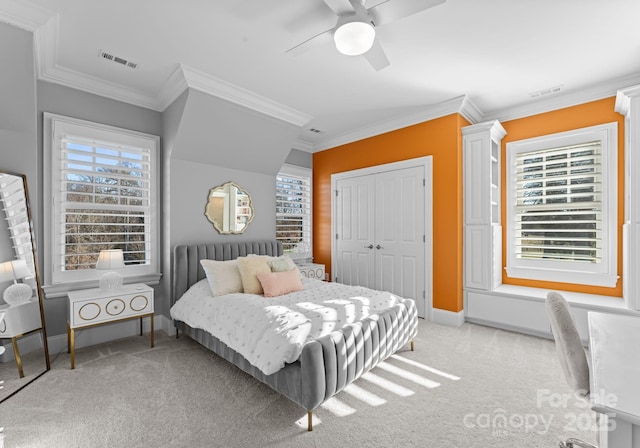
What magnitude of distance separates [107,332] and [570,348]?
4207 mm

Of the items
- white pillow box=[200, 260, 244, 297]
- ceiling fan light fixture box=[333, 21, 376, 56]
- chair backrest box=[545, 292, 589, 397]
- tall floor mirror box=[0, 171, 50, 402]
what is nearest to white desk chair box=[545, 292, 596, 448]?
chair backrest box=[545, 292, 589, 397]

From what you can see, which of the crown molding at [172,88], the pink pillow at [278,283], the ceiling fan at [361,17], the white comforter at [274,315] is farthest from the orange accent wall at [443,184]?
the crown molding at [172,88]

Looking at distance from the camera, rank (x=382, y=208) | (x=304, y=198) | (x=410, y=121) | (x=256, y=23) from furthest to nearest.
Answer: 1. (x=304, y=198)
2. (x=382, y=208)
3. (x=410, y=121)
4. (x=256, y=23)

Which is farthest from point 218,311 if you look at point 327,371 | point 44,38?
point 44,38

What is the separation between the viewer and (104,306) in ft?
9.70

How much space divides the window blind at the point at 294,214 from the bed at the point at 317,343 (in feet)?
5.21

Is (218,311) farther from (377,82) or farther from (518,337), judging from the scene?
(518,337)

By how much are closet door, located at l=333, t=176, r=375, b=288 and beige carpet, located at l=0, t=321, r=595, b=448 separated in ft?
6.71

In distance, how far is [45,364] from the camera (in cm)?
277

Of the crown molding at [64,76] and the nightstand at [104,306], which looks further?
the nightstand at [104,306]

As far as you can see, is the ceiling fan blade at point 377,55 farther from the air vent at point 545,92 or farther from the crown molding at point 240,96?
the air vent at point 545,92

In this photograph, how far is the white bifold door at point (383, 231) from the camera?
14.1 ft

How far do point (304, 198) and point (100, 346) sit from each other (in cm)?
368

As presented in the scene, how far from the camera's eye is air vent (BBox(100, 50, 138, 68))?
282 centimetres
